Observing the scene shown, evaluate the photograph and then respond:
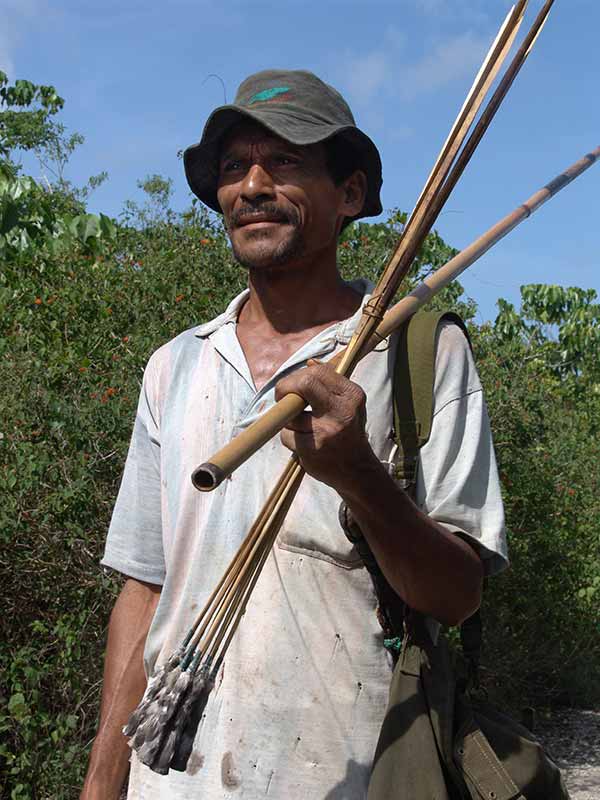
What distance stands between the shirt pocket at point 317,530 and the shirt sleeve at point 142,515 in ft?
1.25

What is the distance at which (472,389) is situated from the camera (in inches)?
73.7

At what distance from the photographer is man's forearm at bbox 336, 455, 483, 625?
158cm

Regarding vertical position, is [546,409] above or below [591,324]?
below

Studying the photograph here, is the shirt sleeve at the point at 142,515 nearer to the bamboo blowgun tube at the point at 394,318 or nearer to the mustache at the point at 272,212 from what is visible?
the mustache at the point at 272,212

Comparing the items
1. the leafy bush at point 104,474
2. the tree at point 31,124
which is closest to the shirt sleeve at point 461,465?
the leafy bush at point 104,474

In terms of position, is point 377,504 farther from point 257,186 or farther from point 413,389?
point 257,186

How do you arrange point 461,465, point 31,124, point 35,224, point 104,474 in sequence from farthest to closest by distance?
point 31,124
point 35,224
point 104,474
point 461,465

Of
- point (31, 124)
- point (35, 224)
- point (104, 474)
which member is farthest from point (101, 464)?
point (31, 124)

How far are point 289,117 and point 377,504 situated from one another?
2.82ft

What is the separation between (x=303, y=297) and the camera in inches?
86.0

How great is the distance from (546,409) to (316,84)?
491cm

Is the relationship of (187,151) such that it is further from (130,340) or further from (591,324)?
(591,324)

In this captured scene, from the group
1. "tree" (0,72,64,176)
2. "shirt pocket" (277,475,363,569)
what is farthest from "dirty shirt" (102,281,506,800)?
"tree" (0,72,64,176)

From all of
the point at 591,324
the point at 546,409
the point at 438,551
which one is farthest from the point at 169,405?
the point at 591,324
